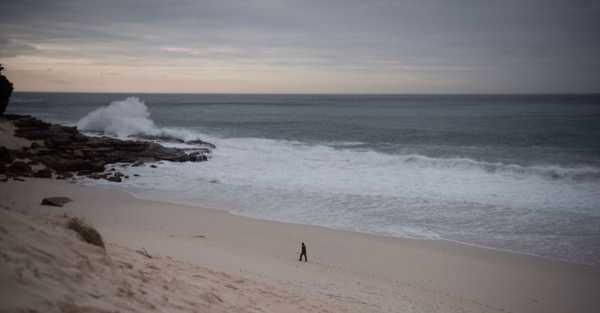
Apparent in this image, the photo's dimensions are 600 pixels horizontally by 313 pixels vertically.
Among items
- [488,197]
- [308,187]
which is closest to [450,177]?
[488,197]

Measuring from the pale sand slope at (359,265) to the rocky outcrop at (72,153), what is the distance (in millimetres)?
7177

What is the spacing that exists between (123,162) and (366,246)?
66.8 ft

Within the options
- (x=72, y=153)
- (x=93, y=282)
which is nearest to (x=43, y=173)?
(x=72, y=153)

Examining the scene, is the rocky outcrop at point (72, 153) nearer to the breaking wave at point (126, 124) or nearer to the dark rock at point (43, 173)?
the dark rock at point (43, 173)

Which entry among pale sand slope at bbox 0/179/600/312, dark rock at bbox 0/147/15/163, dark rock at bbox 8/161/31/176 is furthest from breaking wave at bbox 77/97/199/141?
pale sand slope at bbox 0/179/600/312

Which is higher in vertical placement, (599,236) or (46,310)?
(46,310)

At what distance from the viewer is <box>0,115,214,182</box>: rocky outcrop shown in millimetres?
22125

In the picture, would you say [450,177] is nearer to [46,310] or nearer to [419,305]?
[419,305]

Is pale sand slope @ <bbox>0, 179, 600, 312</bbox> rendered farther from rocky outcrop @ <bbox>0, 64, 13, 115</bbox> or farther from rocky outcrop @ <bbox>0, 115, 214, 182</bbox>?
rocky outcrop @ <bbox>0, 64, 13, 115</bbox>

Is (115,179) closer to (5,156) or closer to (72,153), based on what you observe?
(72,153)

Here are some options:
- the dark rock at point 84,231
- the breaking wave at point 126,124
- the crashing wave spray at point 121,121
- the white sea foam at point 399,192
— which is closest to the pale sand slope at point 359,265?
the white sea foam at point 399,192

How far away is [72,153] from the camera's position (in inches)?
1003

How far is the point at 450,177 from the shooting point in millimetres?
23453

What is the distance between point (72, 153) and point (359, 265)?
75.0 feet
